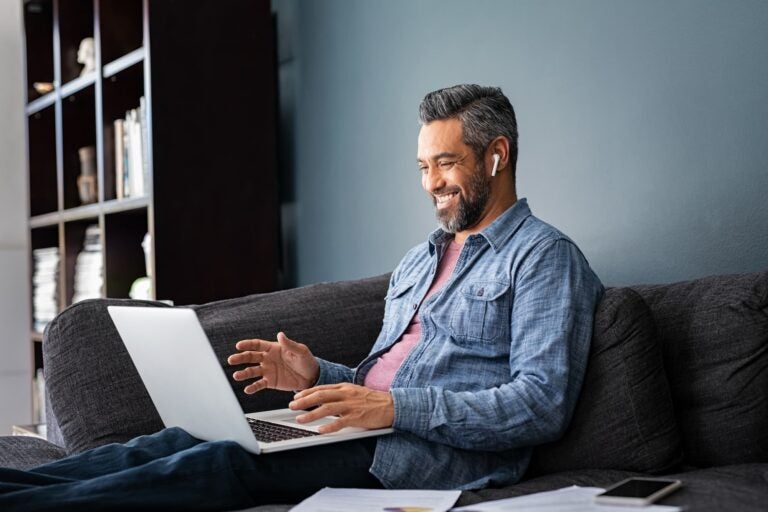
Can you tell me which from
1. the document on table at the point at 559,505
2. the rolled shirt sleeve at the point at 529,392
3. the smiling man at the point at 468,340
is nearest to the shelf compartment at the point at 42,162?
the smiling man at the point at 468,340

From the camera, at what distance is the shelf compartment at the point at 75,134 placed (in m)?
3.77

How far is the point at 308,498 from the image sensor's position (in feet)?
5.27

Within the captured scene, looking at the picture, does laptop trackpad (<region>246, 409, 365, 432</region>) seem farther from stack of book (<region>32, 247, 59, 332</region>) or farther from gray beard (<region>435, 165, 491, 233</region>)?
stack of book (<region>32, 247, 59, 332</region>)

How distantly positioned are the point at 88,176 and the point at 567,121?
2027 mm

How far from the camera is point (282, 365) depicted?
76.8 inches

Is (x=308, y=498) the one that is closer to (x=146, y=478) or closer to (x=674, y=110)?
(x=146, y=478)

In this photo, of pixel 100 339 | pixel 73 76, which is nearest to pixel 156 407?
pixel 100 339

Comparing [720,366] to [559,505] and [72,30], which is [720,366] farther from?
[72,30]

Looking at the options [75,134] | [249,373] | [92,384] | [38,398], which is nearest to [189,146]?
[75,134]

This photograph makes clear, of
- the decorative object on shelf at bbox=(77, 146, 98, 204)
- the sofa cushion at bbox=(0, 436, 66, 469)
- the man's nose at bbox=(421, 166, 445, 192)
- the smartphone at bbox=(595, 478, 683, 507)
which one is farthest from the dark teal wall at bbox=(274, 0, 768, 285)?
the sofa cushion at bbox=(0, 436, 66, 469)

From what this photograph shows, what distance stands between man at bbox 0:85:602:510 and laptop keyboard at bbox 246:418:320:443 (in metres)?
0.03

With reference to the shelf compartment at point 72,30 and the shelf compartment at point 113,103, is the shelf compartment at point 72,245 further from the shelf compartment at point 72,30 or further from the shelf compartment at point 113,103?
the shelf compartment at point 72,30

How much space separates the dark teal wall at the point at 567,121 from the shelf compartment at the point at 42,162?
49.4 inches

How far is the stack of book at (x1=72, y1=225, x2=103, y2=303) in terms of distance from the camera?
3.60 metres
